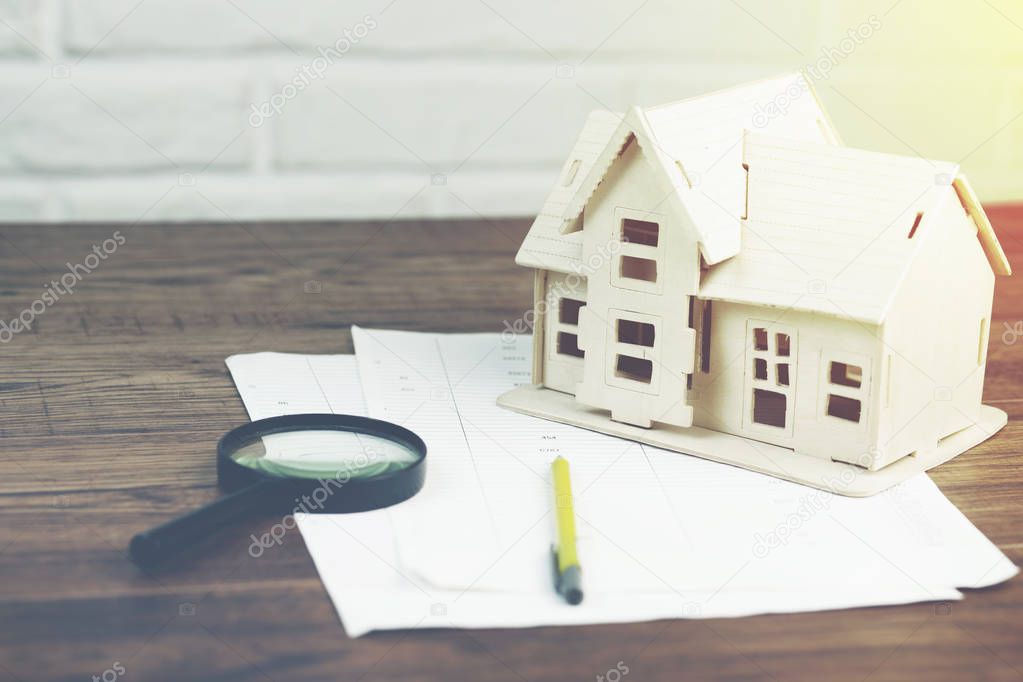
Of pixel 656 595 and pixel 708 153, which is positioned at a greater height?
pixel 708 153

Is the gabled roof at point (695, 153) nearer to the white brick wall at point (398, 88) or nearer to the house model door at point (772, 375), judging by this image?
the house model door at point (772, 375)

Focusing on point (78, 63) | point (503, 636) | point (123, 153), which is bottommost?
point (503, 636)

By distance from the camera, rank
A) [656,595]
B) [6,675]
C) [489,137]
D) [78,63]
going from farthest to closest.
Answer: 1. [489,137]
2. [78,63]
3. [656,595]
4. [6,675]

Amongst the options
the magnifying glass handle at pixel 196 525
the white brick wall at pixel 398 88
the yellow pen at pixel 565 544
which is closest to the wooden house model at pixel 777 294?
the yellow pen at pixel 565 544

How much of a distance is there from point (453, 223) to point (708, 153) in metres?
0.79

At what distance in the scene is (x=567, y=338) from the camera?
3.77 feet

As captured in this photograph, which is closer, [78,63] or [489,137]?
[78,63]

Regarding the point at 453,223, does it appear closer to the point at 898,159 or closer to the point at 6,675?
the point at 898,159

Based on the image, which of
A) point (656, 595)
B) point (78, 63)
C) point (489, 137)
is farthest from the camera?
point (489, 137)

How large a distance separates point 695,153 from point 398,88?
0.87 meters

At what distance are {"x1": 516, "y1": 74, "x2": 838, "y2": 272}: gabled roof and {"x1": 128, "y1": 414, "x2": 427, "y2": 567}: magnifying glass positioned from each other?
0.77ft

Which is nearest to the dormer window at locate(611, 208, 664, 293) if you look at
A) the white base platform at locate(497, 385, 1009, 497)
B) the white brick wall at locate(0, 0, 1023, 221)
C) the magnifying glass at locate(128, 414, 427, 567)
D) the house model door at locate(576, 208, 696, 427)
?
the house model door at locate(576, 208, 696, 427)

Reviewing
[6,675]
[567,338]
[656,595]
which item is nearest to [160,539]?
[6,675]

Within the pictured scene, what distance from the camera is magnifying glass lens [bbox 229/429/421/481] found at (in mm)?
880
